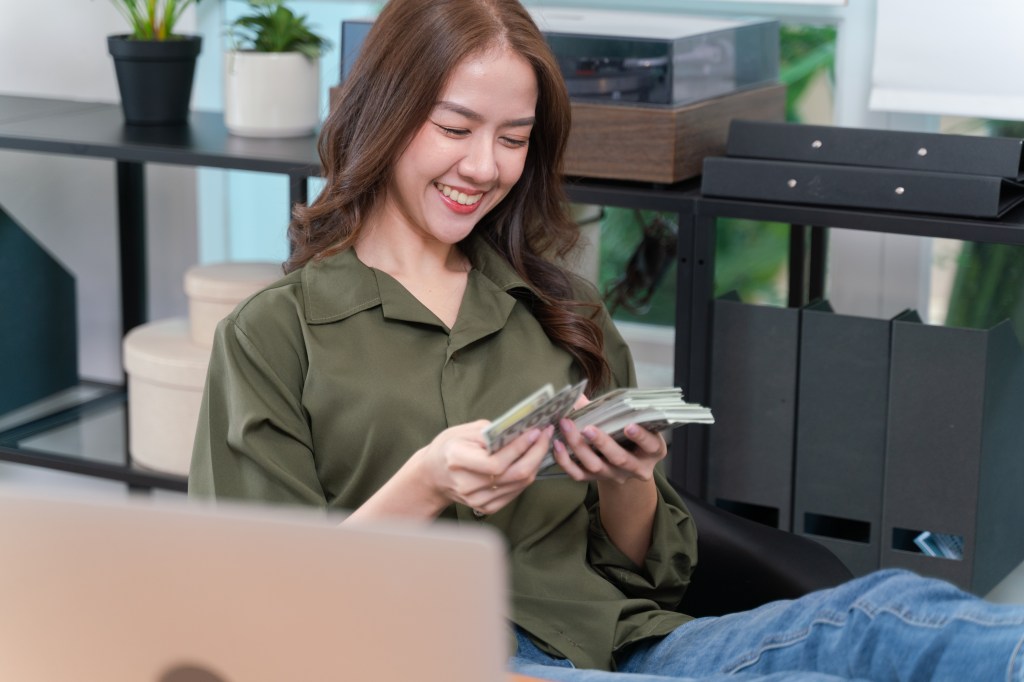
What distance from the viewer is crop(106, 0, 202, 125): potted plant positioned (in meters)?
2.60

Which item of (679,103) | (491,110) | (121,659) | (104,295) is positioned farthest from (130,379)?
(121,659)

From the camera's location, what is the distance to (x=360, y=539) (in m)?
0.74

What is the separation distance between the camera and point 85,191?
122 inches

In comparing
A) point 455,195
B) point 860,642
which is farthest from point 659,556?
point 455,195

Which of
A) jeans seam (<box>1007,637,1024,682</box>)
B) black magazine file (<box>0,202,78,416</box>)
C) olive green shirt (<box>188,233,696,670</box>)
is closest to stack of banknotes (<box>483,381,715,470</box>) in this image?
olive green shirt (<box>188,233,696,670</box>)

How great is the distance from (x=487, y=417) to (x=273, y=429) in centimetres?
25

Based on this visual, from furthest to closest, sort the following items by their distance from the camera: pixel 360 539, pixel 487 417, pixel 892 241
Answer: pixel 892 241
pixel 487 417
pixel 360 539

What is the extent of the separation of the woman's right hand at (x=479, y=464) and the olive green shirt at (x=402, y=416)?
0.20m

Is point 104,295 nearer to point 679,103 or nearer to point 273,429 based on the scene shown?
point 679,103

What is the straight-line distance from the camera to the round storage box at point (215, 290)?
258 cm

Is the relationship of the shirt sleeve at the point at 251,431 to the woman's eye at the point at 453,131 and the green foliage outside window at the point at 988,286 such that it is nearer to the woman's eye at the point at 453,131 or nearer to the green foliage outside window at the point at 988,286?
the woman's eye at the point at 453,131

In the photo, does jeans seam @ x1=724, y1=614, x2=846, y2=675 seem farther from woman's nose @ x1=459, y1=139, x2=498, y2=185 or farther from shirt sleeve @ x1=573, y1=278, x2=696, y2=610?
woman's nose @ x1=459, y1=139, x2=498, y2=185

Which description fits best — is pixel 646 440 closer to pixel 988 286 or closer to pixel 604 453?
pixel 604 453

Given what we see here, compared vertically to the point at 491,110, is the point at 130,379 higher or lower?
lower
